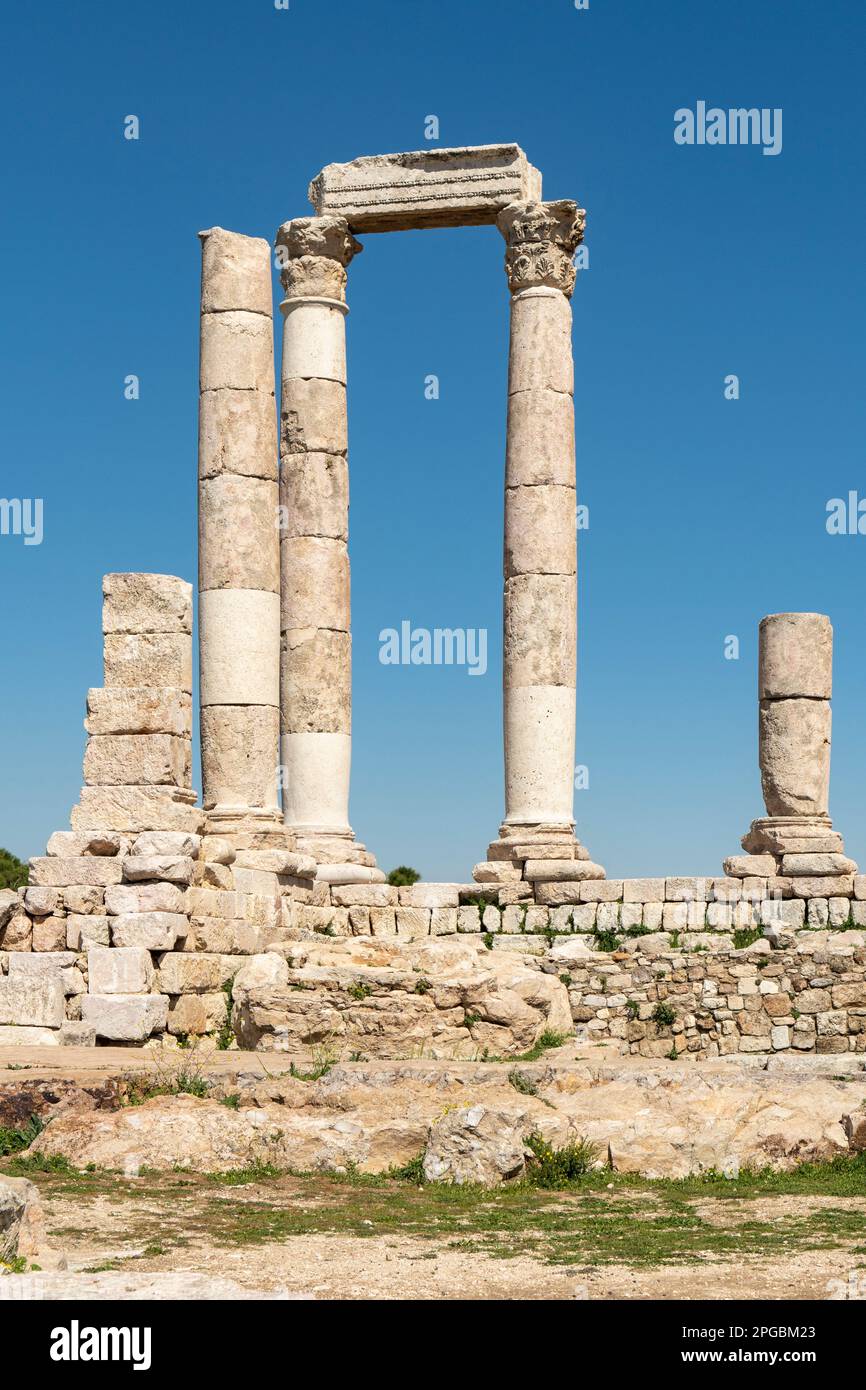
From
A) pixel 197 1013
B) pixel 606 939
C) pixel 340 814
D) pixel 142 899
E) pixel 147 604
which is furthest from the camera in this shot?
pixel 340 814

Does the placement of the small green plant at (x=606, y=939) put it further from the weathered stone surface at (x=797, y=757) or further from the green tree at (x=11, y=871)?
the green tree at (x=11, y=871)

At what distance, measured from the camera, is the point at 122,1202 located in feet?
37.8

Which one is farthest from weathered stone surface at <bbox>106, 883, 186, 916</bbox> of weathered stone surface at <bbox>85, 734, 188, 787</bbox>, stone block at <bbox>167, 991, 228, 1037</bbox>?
weathered stone surface at <bbox>85, 734, 188, 787</bbox>

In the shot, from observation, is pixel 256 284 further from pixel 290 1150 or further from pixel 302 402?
pixel 290 1150

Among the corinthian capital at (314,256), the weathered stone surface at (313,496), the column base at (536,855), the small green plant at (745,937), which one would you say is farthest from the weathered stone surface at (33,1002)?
the corinthian capital at (314,256)

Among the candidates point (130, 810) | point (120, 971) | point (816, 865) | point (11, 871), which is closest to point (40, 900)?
point (120, 971)

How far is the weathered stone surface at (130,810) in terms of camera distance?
20688mm

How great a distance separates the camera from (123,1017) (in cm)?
1842

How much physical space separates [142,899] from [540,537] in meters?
9.37

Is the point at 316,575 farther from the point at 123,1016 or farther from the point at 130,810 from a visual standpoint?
the point at 123,1016

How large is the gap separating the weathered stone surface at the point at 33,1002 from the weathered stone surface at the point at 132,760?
9.06 feet
